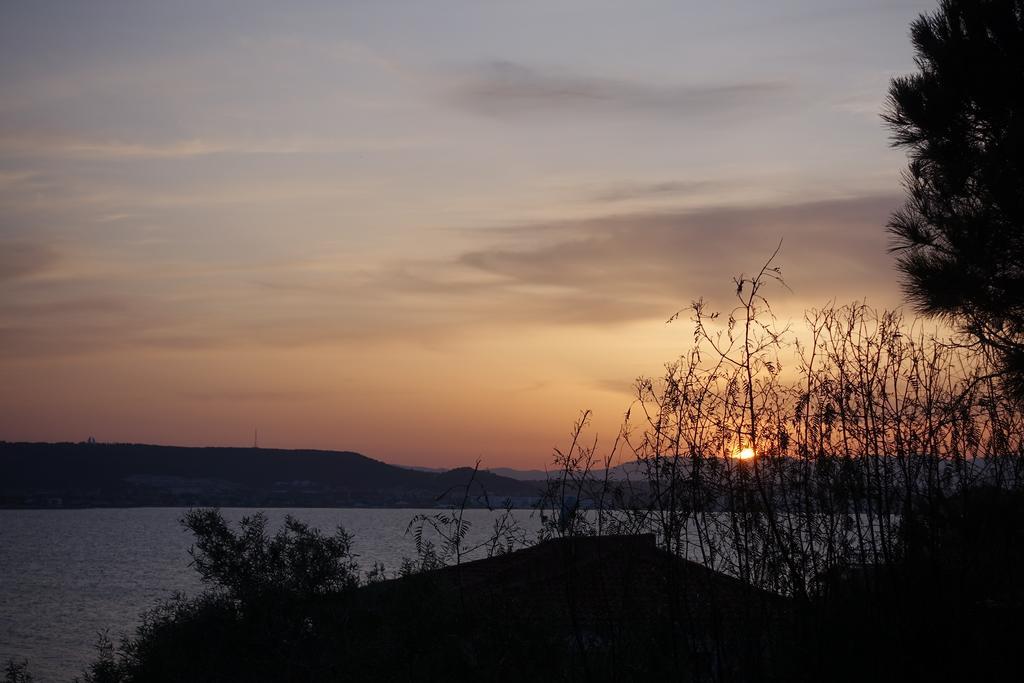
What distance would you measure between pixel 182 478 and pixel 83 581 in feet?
209

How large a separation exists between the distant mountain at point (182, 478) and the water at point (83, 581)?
19.7 ft

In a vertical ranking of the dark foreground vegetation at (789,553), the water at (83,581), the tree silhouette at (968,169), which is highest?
the tree silhouette at (968,169)

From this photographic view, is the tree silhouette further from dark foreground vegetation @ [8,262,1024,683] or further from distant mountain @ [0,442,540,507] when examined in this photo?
distant mountain @ [0,442,540,507]

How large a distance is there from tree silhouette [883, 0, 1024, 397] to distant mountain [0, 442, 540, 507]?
138721 millimetres

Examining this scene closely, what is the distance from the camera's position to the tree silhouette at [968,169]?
934 cm

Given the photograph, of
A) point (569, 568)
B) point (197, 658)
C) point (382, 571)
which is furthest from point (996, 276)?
point (197, 658)

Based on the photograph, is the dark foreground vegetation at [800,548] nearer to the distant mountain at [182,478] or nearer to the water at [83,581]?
the water at [83,581]

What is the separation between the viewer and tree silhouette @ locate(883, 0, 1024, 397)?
9.34 metres

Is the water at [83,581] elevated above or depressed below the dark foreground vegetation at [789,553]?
below

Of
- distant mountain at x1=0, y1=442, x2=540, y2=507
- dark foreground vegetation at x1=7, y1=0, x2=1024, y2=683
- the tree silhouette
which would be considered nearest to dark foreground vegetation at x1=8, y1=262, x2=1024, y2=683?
dark foreground vegetation at x1=7, y1=0, x2=1024, y2=683

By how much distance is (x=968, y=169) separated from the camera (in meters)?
9.87

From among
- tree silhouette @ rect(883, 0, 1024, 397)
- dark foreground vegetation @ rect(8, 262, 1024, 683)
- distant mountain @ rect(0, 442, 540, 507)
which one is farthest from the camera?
distant mountain @ rect(0, 442, 540, 507)

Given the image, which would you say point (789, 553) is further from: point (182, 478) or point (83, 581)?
point (182, 478)

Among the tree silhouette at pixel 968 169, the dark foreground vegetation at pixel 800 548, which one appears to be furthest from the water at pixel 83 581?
the tree silhouette at pixel 968 169
